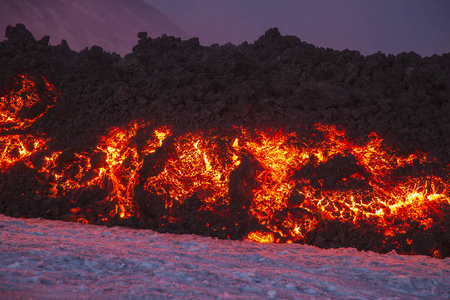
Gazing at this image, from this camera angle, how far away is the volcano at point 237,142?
A: 5.16 m

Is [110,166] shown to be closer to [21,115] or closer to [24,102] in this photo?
[21,115]

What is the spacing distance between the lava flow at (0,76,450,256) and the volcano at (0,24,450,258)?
0.02 m

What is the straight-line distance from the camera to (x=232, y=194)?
5480 mm

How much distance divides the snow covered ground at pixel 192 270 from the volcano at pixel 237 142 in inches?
29.9

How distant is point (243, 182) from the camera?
217 inches

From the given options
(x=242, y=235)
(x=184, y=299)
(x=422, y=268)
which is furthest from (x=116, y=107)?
(x=422, y=268)

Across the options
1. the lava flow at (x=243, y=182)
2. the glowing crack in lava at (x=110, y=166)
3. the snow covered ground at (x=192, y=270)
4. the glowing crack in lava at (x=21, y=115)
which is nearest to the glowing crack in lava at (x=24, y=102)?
the glowing crack in lava at (x=21, y=115)

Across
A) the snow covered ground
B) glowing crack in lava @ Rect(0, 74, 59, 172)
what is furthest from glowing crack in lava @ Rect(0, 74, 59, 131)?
the snow covered ground

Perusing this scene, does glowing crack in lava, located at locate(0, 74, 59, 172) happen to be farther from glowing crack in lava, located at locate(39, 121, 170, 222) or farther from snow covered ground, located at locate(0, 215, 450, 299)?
snow covered ground, located at locate(0, 215, 450, 299)

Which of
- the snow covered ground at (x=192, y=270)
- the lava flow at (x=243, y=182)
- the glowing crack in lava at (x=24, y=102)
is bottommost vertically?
the snow covered ground at (x=192, y=270)

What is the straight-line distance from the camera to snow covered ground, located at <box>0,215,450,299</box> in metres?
2.41

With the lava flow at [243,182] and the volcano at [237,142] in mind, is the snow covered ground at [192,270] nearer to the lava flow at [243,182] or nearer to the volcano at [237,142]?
the lava flow at [243,182]

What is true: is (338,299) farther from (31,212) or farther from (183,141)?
(31,212)

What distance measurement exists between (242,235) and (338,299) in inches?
102
